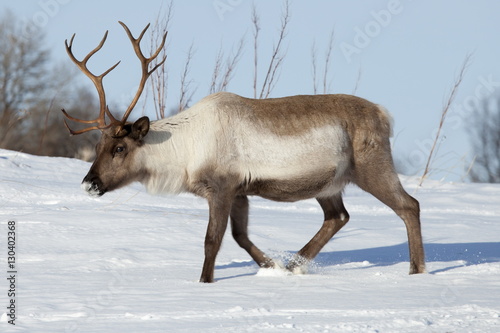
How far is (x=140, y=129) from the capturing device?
20.8 feet

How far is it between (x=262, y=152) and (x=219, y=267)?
114 centimetres

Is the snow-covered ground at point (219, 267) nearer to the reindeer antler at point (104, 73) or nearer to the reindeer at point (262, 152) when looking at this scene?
the reindeer at point (262, 152)

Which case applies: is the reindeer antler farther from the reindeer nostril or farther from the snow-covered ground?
the snow-covered ground

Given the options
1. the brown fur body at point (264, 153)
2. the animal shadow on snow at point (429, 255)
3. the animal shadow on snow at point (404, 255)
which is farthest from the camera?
the animal shadow on snow at point (429, 255)

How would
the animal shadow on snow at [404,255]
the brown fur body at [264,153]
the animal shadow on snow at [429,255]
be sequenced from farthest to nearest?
the animal shadow on snow at [429,255]
the animal shadow on snow at [404,255]
the brown fur body at [264,153]

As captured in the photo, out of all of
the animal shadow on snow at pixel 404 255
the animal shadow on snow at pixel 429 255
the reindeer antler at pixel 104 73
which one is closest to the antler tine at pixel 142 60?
the reindeer antler at pixel 104 73

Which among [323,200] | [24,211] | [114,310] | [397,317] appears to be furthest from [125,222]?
[397,317]

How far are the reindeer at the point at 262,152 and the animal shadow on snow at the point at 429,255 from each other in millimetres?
646

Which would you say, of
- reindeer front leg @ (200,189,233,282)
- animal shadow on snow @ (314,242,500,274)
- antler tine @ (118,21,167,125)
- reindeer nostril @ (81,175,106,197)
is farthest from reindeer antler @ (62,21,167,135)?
animal shadow on snow @ (314,242,500,274)

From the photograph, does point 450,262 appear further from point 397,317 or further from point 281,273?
point 397,317

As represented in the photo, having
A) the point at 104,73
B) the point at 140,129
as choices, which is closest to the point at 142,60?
the point at 104,73

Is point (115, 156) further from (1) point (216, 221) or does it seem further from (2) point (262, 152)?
(2) point (262, 152)

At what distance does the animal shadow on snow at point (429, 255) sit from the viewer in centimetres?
700

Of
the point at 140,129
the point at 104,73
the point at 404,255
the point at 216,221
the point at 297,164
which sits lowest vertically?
the point at 404,255
